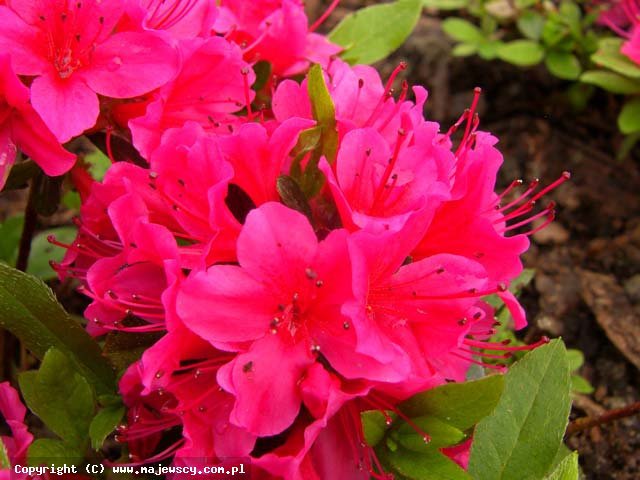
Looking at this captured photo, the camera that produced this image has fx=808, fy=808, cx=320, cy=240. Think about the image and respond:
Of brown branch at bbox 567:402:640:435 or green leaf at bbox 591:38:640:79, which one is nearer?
brown branch at bbox 567:402:640:435

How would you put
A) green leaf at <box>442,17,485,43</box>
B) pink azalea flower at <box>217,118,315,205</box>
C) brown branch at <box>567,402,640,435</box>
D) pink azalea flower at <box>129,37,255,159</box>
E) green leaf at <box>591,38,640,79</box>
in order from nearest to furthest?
pink azalea flower at <box>217,118,315,205</box> → pink azalea flower at <box>129,37,255,159</box> → brown branch at <box>567,402,640,435</box> → green leaf at <box>591,38,640,79</box> → green leaf at <box>442,17,485,43</box>

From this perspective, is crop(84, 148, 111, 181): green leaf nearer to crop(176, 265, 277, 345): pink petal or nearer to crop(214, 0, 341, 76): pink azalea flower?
crop(214, 0, 341, 76): pink azalea flower

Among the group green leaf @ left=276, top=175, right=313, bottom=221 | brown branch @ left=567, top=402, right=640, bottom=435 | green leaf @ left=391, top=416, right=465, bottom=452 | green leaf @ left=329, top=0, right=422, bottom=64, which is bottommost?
brown branch @ left=567, top=402, right=640, bottom=435

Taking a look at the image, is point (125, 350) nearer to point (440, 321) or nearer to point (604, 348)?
point (440, 321)

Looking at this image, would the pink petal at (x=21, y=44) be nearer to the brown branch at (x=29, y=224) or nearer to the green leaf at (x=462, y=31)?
the brown branch at (x=29, y=224)

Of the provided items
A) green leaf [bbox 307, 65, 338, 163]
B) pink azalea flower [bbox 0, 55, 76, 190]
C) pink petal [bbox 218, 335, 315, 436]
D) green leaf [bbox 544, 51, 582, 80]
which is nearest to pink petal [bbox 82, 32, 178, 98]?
pink azalea flower [bbox 0, 55, 76, 190]
